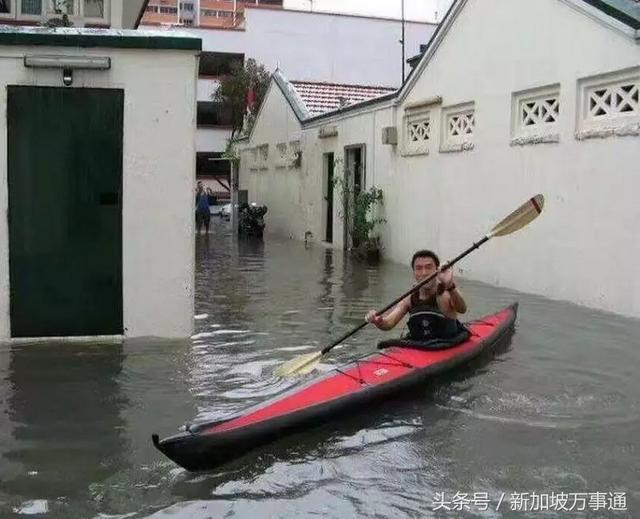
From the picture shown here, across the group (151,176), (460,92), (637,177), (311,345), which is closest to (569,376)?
(311,345)

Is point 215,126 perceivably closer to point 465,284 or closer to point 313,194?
point 313,194

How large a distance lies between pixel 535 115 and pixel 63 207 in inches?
259

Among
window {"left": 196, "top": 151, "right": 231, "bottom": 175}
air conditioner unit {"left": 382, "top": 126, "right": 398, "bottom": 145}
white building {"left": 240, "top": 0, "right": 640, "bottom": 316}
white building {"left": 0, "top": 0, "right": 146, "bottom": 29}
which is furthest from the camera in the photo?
window {"left": 196, "top": 151, "right": 231, "bottom": 175}

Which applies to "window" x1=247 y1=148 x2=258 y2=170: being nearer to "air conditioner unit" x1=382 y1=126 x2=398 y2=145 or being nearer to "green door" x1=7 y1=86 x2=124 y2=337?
"air conditioner unit" x1=382 y1=126 x2=398 y2=145

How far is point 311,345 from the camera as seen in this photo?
7949 mm

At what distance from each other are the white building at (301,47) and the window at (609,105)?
28.7 metres

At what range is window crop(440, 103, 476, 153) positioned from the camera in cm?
1261

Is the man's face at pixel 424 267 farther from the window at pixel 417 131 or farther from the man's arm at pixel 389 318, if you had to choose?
the window at pixel 417 131

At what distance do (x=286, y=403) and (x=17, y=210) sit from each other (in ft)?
12.4

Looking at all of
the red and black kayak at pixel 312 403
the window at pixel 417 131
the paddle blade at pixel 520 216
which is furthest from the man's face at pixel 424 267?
the window at pixel 417 131

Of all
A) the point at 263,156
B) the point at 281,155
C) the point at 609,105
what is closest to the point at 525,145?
the point at 609,105

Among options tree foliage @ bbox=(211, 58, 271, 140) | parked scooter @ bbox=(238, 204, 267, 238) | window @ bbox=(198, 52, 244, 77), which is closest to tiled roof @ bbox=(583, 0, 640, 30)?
parked scooter @ bbox=(238, 204, 267, 238)

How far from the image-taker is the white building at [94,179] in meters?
7.39

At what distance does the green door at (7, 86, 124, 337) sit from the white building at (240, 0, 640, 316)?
5617 millimetres
